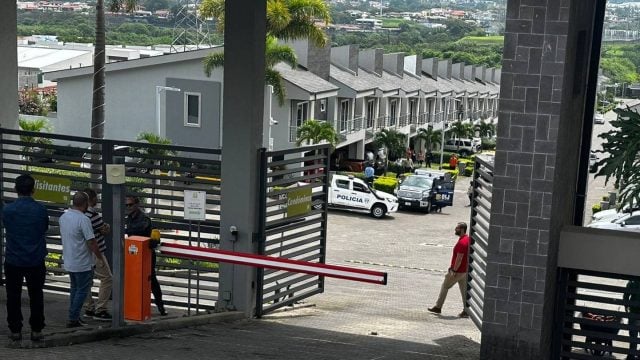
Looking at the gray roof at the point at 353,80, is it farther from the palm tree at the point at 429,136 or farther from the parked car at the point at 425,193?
the parked car at the point at 425,193

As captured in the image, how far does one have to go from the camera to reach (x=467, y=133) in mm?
77688

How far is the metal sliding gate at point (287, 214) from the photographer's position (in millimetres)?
14398

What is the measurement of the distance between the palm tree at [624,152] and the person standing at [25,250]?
621 cm

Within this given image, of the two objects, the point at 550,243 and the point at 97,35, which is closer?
the point at 550,243

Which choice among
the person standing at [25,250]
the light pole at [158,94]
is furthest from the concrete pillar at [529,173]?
the light pole at [158,94]

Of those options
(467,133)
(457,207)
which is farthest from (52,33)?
(457,207)

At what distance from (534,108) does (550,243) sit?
56.5 inches

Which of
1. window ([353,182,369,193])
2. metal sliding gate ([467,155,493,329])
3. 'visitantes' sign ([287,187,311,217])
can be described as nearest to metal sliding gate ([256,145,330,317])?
'visitantes' sign ([287,187,311,217])

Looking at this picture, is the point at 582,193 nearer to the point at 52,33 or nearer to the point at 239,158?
the point at 239,158

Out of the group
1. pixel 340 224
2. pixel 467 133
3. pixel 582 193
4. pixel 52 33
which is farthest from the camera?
pixel 52 33

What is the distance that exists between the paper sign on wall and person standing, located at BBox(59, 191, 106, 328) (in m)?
3.09

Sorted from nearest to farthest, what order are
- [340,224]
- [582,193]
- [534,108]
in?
[534,108] → [582,193] → [340,224]

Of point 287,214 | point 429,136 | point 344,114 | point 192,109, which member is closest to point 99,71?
point 192,109

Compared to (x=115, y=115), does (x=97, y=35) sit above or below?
above
